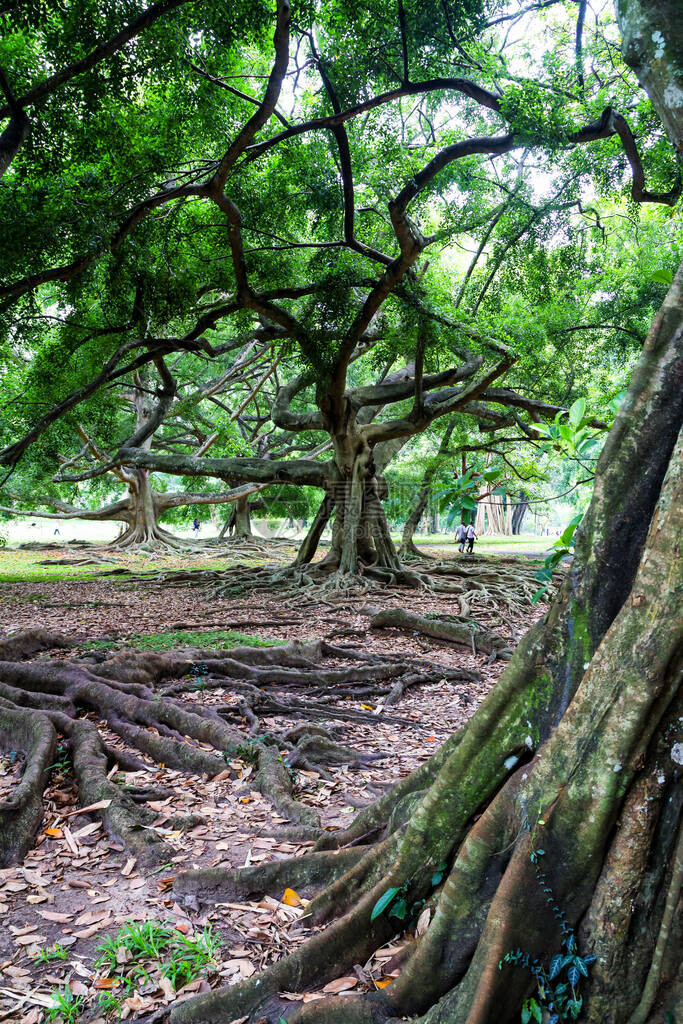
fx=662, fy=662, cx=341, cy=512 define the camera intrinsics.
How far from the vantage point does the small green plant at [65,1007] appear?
2193mm

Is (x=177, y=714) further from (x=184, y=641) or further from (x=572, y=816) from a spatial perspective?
(x=572, y=816)

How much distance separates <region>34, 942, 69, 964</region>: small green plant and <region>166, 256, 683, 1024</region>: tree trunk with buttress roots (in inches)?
25.8

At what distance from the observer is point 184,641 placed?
7.69 metres

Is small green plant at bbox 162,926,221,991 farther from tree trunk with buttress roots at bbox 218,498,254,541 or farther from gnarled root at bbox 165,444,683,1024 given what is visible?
tree trunk with buttress roots at bbox 218,498,254,541

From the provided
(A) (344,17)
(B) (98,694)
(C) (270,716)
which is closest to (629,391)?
(C) (270,716)

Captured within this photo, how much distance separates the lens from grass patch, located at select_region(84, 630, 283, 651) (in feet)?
24.1

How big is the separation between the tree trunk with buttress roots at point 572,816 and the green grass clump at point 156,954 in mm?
250

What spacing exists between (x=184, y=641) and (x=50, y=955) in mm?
5219

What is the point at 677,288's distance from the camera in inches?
83.9

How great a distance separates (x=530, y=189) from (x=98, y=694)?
9419 mm

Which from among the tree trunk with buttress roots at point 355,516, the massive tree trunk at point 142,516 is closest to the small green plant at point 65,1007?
the tree trunk with buttress roots at point 355,516

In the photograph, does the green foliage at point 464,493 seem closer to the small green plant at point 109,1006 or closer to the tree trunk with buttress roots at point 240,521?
the small green plant at point 109,1006

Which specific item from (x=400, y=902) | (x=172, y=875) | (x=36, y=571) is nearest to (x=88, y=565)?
(x=36, y=571)

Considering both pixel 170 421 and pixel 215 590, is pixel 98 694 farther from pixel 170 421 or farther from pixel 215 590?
pixel 170 421
